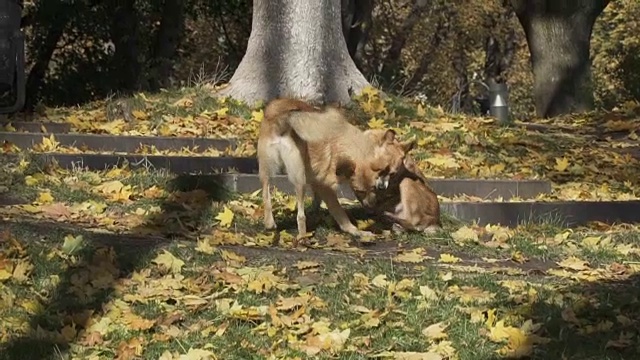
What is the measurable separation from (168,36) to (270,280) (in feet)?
51.4

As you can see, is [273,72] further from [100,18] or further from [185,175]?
[100,18]

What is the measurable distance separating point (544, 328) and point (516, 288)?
2.73 feet

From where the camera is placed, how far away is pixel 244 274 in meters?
7.33

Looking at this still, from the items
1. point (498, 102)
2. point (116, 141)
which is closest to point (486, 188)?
point (116, 141)

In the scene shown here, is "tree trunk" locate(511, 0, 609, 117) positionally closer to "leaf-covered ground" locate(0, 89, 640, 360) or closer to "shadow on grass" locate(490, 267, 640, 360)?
"leaf-covered ground" locate(0, 89, 640, 360)

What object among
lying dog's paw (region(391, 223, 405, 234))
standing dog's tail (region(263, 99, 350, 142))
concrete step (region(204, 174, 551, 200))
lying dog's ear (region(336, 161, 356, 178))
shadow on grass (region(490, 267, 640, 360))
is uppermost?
standing dog's tail (region(263, 99, 350, 142))

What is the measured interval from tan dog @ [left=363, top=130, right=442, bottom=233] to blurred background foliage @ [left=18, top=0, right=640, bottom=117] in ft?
17.9

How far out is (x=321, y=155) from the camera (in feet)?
29.6

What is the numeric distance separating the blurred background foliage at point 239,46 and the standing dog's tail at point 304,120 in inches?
229

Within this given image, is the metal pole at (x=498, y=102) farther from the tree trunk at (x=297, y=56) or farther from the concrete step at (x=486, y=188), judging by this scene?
the concrete step at (x=486, y=188)

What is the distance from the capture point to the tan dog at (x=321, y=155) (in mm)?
8758

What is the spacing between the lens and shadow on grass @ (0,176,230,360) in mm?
6242

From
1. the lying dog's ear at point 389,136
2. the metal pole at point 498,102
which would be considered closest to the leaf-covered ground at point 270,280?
the lying dog's ear at point 389,136

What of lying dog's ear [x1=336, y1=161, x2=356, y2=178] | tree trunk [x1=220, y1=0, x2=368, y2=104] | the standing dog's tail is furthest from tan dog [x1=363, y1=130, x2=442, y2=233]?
tree trunk [x1=220, y1=0, x2=368, y2=104]
